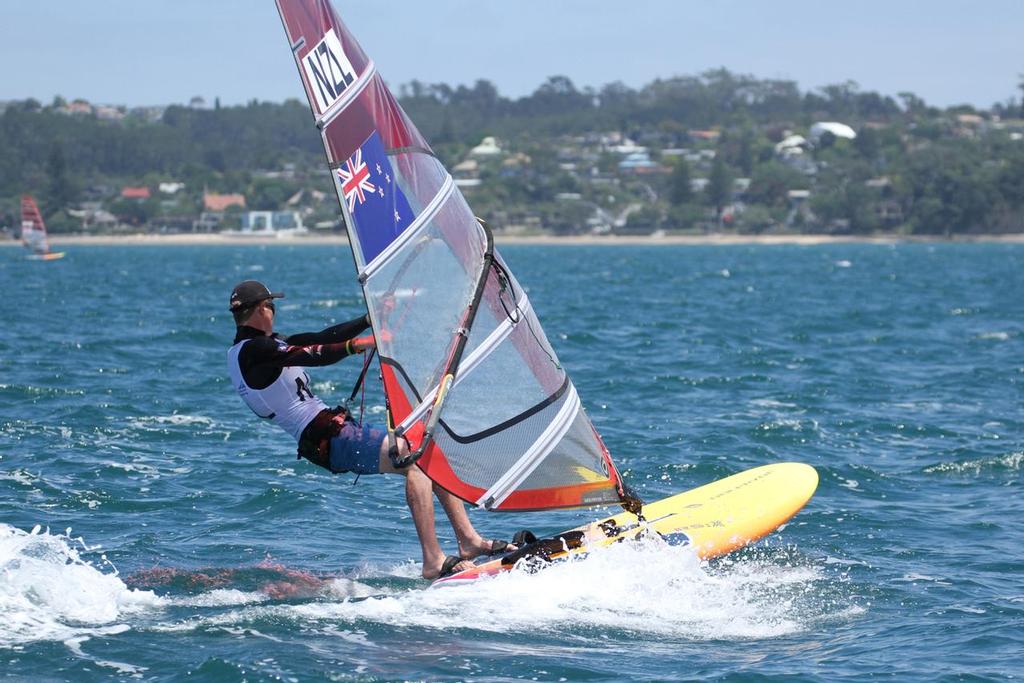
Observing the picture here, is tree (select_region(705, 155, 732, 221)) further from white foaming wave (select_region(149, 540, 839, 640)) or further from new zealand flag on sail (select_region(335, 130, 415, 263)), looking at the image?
new zealand flag on sail (select_region(335, 130, 415, 263))

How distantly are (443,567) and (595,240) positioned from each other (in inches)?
4954

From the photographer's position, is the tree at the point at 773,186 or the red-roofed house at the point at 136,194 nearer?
the tree at the point at 773,186

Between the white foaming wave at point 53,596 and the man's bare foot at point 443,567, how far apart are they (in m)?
1.32

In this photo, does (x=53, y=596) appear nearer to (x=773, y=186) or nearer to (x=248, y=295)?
(x=248, y=295)

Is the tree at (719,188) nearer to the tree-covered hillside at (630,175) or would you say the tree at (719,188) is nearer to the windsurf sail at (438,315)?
the tree-covered hillside at (630,175)

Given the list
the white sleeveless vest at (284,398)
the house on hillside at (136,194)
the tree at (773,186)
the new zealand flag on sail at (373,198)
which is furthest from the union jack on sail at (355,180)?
the house on hillside at (136,194)

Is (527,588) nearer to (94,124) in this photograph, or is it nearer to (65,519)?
(65,519)

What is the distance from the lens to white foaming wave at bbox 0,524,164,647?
6062 mm

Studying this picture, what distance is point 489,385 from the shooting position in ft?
22.7

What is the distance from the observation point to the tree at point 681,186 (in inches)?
5635

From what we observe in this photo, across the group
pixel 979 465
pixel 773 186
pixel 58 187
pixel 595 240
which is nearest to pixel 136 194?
pixel 58 187

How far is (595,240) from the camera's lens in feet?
433

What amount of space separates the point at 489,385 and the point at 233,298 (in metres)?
1.32

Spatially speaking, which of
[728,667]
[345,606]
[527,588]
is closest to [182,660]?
[345,606]
